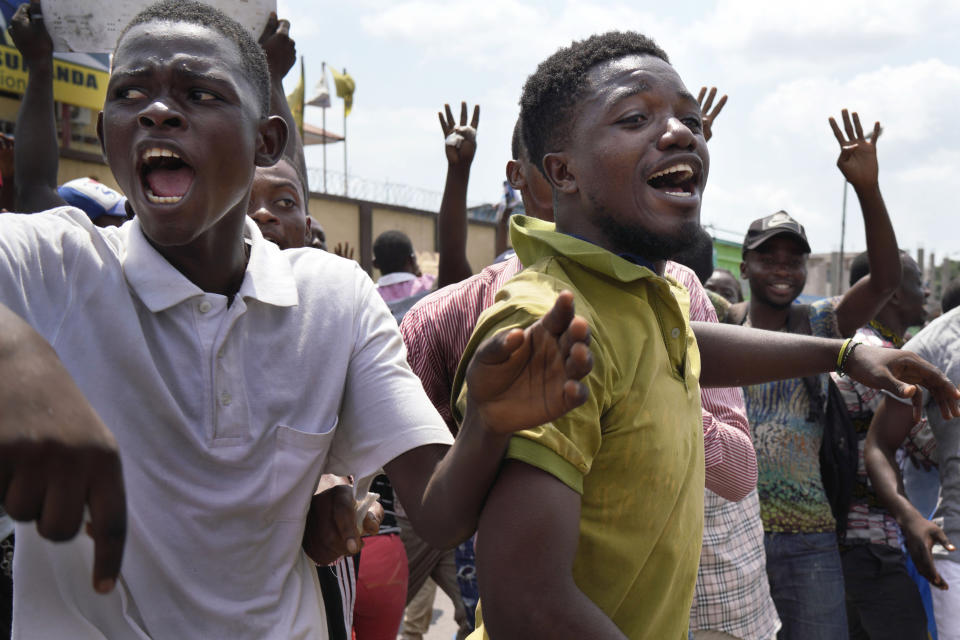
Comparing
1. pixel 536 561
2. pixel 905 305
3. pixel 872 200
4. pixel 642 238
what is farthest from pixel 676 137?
pixel 905 305

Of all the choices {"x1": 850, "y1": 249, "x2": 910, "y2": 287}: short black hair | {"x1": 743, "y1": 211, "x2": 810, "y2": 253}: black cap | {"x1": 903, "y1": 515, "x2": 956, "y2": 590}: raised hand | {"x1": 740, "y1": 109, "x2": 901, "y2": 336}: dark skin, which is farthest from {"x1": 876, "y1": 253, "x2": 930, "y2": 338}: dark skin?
{"x1": 903, "y1": 515, "x2": 956, "y2": 590}: raised hand

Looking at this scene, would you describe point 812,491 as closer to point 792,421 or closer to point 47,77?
point 792,421

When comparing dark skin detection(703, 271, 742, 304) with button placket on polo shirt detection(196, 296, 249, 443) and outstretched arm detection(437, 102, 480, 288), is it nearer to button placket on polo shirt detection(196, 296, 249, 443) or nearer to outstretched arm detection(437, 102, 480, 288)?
outstretched arm detection(437, 102, 480, 288)

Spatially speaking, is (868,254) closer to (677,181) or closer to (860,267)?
(860,267)

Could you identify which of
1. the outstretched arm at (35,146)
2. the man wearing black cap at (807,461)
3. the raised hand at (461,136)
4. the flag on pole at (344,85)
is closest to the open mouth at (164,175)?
the outstretched arm at (35,146)

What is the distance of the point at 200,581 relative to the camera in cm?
156

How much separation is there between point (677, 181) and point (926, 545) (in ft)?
7.95

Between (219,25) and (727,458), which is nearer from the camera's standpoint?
(219,25)

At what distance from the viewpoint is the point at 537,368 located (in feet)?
3.88

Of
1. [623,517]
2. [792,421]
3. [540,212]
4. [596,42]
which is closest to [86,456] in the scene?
[623,517]

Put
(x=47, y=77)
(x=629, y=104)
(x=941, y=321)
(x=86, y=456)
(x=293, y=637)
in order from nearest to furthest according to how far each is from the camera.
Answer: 1. (x=86, y=456)
2. (x=293, y=637)
3. (x=629, y=104)
4. (x=47, y=77)
5. (x=941, y=321)

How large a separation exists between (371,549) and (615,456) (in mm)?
1581

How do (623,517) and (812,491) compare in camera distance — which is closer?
(623,517)

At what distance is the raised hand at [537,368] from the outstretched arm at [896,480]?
9.46ft
